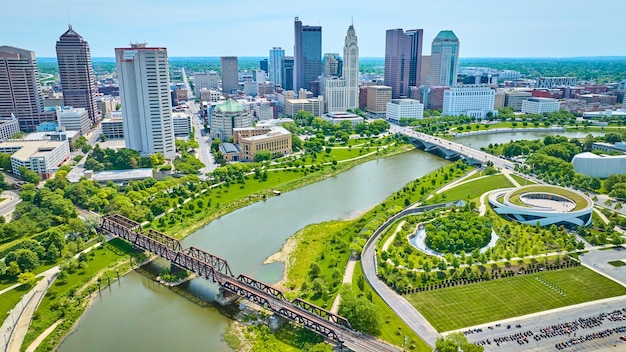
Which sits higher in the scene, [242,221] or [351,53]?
[351,53]

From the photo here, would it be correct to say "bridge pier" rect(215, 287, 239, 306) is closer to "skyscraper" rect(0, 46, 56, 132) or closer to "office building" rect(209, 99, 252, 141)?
"office building" rect(209, 99, 252, 141)

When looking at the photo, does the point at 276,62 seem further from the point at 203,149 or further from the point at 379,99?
the point at 203,149

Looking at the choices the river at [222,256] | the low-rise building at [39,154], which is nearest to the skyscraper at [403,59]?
the river at [222,256]

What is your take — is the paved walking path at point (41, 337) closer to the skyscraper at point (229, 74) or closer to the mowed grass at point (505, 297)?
the mowed grass at point (505, 297)

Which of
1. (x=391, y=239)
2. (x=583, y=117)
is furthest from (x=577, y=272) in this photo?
(x=583, y=117)

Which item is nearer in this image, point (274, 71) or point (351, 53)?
point (351, 53)

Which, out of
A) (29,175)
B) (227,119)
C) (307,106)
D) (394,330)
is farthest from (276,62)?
(394,330)

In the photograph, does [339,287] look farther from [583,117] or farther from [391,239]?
[583,117]
